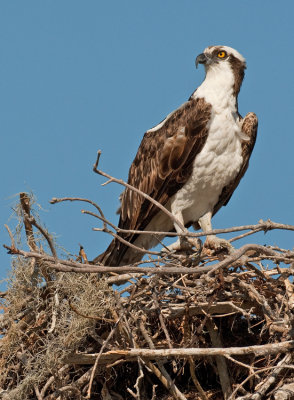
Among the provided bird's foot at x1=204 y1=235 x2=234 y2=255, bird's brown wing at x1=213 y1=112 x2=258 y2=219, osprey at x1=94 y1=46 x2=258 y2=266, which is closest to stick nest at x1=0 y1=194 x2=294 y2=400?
bird's foot at x1=204 y1=235 x2=234 y2=255

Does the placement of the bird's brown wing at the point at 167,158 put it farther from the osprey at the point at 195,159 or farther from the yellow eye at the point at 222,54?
the yellow eye at the point at 222,54

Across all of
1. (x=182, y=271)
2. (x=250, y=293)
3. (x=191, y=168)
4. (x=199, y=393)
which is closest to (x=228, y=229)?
(x=182, y=271)

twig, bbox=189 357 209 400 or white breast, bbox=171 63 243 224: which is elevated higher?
white breast, bbox=171 63 243 224

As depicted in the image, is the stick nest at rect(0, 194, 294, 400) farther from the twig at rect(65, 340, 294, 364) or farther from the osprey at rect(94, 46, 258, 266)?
the osprey at rect(94, 46, 258, 266)

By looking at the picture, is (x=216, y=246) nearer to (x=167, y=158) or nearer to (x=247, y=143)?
(x=167, y=158)

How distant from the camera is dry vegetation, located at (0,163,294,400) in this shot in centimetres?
578

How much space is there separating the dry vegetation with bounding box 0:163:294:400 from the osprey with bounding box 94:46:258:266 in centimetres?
105

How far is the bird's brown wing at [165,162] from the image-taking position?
736 centimetres

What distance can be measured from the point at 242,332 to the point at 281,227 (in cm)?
136

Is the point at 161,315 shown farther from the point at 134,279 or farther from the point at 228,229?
the point at 228,229

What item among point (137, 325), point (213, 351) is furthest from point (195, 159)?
point (213, 351)

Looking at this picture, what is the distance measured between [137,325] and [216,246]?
4.48 ft

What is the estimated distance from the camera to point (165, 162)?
295 inches

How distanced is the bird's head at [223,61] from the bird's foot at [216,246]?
153 centimetres
